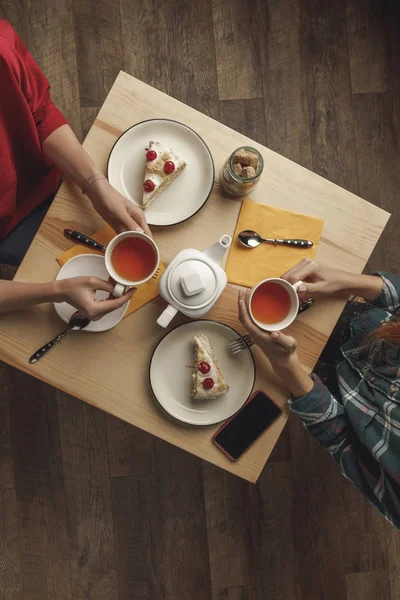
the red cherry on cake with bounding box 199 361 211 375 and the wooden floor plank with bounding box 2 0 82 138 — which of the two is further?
the wooden floor plank with bounding box 2 0 82 138

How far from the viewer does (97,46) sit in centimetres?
195

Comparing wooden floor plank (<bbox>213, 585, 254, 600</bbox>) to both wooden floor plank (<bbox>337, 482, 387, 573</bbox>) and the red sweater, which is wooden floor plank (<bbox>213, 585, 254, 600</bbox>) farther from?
the red sweater

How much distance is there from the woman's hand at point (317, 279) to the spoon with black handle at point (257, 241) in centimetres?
6

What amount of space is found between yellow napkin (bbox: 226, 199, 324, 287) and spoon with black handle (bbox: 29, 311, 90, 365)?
0.40 m

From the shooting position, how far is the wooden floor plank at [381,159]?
2088 millimetres

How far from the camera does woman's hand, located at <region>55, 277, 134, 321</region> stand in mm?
1093

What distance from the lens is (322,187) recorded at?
50.8 inches

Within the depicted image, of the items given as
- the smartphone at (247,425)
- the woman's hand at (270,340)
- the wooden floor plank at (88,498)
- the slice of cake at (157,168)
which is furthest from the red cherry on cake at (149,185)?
the wooden floor plank at (88,498)

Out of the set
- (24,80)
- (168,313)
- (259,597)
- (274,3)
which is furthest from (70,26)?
(259,597)

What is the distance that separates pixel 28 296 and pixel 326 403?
83 cm

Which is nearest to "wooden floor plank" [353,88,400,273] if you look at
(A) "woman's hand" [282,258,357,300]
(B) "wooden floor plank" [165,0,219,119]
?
(B) "wooden floor plank" [165,0,219,119]

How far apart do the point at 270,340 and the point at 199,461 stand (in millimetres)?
981

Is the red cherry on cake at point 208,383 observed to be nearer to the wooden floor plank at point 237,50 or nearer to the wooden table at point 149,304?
the wooden table at point 149,304

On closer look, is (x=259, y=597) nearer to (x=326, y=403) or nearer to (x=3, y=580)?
(x=3, y=580)
